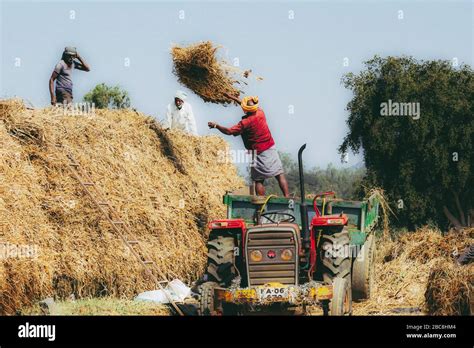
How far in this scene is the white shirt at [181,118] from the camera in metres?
20.5

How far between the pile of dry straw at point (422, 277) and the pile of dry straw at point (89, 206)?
350cm

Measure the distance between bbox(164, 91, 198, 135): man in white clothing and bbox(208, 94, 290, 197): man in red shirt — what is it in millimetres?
3073

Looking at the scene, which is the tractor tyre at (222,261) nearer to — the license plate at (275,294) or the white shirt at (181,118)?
the license plate at (275,294)

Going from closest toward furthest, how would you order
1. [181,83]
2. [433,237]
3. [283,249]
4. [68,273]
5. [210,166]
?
[283,249], [68,273], [181,83], [433,237], [210,166]

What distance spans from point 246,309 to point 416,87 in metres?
20.9

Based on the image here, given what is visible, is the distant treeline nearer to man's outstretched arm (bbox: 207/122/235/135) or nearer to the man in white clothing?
the man in white clothing

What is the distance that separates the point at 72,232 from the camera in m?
15.5

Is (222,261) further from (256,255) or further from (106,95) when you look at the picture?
(106,95)

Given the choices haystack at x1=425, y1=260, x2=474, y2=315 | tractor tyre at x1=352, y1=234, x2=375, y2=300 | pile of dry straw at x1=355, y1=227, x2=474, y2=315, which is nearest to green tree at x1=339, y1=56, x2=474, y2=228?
pile of dry straw at x1=355, y1=227, x2=474, y2=315

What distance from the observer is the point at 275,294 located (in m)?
13.3

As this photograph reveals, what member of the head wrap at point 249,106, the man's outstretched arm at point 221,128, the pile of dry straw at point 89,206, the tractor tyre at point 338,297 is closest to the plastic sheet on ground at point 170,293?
the pile of dry straw at point 89,206

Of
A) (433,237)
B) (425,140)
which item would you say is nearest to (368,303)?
(433,237)

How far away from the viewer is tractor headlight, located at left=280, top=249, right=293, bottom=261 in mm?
13750
